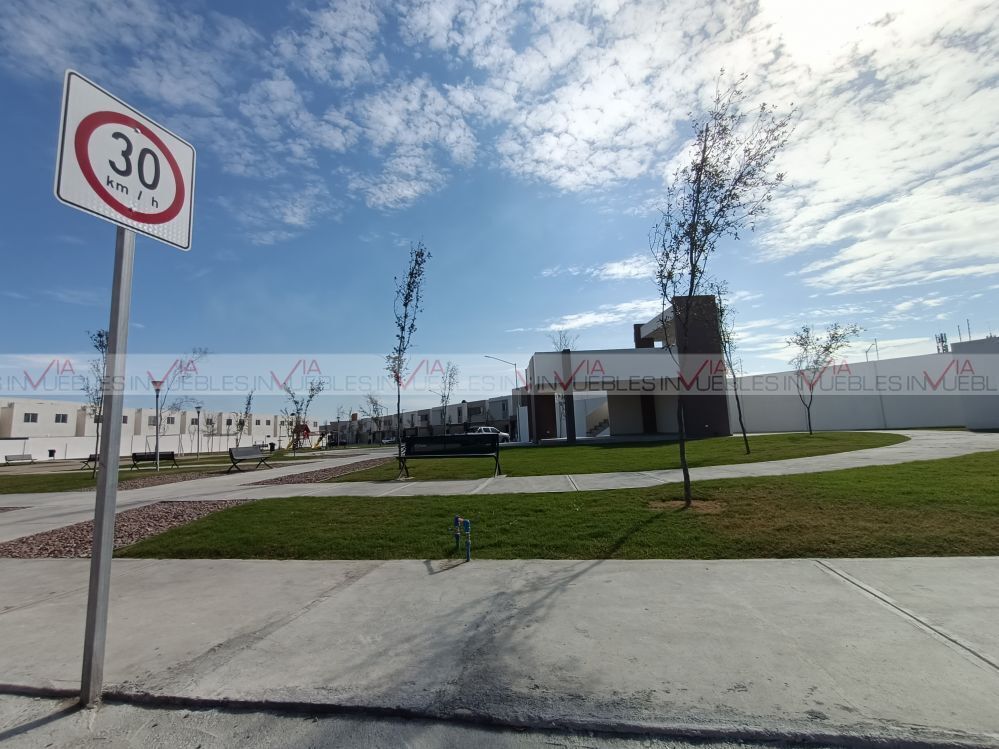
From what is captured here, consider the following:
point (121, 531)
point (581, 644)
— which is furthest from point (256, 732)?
point (121, 531)

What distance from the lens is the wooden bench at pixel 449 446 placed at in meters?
13.7

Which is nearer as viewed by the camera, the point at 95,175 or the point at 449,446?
the point at 95,175

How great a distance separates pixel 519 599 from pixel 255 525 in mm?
4929

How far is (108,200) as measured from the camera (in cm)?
297

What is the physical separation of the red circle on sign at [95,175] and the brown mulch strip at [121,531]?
5156 mm

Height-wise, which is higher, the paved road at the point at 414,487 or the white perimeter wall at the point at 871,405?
the white perimeter wall at the point at 871,405

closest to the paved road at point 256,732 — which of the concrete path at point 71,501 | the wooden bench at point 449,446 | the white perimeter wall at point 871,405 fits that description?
the concrete path at point 71,501

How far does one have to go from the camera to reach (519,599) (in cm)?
439

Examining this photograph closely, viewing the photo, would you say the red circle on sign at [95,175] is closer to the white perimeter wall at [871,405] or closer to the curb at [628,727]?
the curb at [628,727]

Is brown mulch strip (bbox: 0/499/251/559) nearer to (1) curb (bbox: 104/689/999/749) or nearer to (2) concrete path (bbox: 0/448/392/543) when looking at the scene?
(2) concrete path (bbox: 0/448/392/543)

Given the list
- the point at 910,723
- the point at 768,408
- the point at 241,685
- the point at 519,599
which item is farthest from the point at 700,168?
the point at 768,408

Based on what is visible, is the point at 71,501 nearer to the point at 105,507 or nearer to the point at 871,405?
the point at 105,507

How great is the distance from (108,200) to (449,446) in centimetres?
1151

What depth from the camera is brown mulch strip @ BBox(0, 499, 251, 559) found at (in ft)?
23.2
